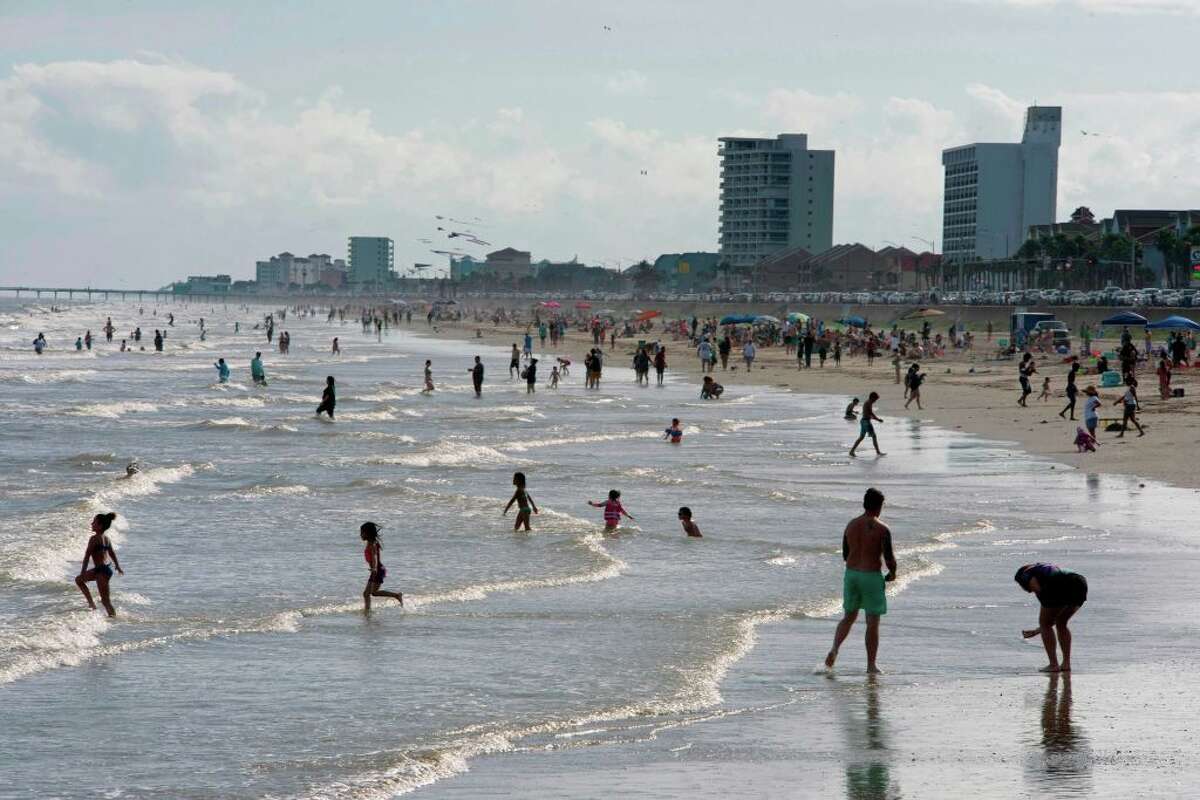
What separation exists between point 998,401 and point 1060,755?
104 ft

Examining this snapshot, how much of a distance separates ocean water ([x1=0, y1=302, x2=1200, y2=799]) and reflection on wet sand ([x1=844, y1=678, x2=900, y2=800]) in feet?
0.24

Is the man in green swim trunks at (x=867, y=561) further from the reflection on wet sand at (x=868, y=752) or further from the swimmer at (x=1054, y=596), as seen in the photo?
the swimmer at (x=1054, y=596)

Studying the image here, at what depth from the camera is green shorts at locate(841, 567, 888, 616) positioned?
1163cm

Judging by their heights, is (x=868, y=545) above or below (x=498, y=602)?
above

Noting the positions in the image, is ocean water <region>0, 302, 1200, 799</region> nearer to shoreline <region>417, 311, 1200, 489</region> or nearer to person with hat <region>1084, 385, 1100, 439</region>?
shoreline <region>417, 311, 1200, 489</region>

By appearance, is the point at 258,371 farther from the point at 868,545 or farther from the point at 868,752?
the point at 868,752

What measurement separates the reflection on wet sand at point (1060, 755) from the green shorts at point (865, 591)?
1342 mm

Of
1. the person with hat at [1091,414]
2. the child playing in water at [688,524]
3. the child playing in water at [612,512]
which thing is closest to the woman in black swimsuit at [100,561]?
the child playing in water at [612,512]

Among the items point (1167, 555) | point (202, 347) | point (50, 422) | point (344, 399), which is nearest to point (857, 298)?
point (202, 347)

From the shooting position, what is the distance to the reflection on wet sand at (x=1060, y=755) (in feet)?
29.8

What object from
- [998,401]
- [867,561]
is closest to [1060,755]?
[867,561]

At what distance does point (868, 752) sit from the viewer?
995cm

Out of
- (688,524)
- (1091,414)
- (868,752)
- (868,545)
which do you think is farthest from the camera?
(1091,414)

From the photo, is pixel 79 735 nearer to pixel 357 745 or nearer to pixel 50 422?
pixel 357 745
